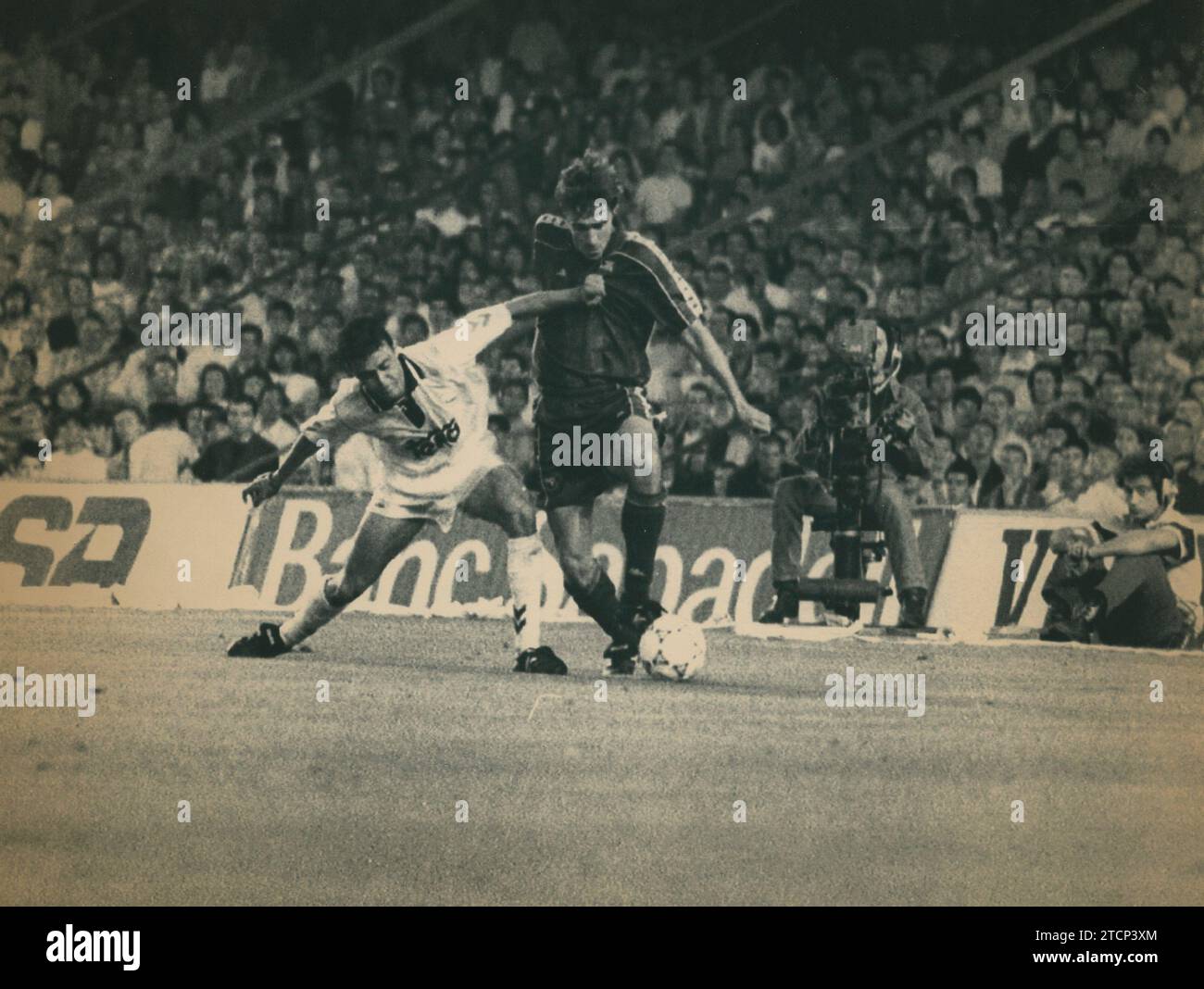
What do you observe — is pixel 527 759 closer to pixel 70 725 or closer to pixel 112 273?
pixel 70 725

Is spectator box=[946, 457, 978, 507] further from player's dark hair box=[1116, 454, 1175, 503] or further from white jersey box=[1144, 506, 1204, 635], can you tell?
white jersey box=[1144, 506, 1204, 635]

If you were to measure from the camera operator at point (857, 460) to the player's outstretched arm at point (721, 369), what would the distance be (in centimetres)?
16

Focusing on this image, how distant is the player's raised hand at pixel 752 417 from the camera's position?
6.24m

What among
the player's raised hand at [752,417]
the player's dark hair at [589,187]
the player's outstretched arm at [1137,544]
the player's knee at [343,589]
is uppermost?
the player's dark hair at [589,187]

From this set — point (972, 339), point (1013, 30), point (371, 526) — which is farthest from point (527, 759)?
point (1013, 30)

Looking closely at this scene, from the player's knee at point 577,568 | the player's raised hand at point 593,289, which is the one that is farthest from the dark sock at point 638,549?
the player's raised hand at point 593,289

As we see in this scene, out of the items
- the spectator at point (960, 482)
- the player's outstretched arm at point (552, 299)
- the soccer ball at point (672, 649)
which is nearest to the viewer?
the soccer ball at point (672, 649)

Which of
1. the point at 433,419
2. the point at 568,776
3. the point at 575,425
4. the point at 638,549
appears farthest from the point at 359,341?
the point at 568,776

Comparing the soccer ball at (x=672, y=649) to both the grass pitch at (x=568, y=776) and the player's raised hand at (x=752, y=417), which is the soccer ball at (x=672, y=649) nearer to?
the grass pitch at (x=568, y=776)

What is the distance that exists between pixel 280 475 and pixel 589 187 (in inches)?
57.9

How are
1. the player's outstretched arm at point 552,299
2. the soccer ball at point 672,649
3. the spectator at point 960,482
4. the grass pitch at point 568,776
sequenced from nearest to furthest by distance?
the grass pitch at point 568,776, the soccer ball at point 672,649, the player's outstretched arm at point 552,299, the spectator at point 960,482

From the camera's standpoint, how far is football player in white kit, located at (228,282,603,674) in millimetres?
6156

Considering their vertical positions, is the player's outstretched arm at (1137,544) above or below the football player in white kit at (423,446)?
below

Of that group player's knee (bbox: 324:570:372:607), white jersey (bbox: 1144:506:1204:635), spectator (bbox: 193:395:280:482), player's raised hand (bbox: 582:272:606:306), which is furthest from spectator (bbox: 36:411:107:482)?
white jersey (bbox: 1144:506:1204:635)
